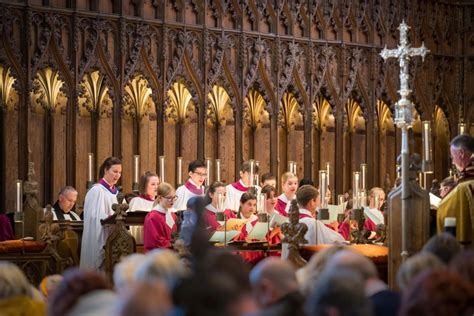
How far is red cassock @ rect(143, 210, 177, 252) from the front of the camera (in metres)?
11.9

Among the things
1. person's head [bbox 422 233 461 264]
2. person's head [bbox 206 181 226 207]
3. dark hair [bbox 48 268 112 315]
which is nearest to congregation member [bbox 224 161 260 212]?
person's head [bbox 206 181 226 207]

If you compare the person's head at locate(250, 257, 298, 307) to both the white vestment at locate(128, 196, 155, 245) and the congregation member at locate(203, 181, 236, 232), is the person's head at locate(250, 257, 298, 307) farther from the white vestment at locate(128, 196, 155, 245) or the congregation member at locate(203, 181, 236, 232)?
the white vestment at locate(128, 196, 155, 245)

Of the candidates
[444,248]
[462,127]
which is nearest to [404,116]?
[444,248]

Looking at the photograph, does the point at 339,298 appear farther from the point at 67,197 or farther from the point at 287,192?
the point at 67,197

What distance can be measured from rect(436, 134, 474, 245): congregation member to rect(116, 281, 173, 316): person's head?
4.89 metres

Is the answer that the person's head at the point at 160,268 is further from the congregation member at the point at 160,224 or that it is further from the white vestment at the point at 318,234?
the congregation member at the point at 160,224

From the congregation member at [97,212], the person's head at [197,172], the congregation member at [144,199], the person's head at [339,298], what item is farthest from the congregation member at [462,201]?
the person's head at [197,172]

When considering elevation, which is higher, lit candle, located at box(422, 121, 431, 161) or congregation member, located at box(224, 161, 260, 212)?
lit candle, located at box(422, 121, 431, 161)

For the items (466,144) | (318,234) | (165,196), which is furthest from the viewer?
(165,196)

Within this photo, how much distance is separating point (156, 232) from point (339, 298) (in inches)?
308

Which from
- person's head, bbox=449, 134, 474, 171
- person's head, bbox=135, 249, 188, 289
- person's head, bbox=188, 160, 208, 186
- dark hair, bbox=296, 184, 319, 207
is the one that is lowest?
person's head, bbox=135, 249, 188, 289

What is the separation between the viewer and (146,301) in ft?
12.3

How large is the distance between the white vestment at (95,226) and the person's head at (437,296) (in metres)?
8.48

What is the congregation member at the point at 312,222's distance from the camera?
35.4 feet
